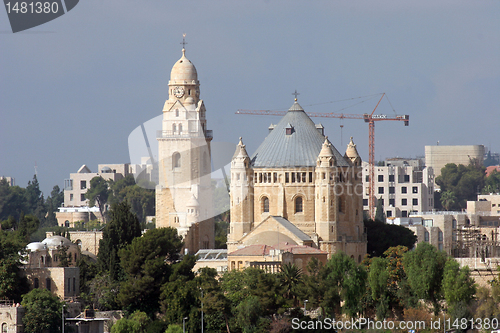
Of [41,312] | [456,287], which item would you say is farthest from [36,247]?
[456,287]

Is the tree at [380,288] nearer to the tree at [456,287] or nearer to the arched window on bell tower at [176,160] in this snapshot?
the tree at [456,287]

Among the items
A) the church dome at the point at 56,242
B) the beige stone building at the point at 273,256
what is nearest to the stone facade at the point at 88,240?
the church dome at the point at 56,242

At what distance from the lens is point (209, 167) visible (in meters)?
118

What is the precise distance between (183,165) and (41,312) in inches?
1313

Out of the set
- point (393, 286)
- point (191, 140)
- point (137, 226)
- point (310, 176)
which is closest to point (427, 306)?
point (393, 286)

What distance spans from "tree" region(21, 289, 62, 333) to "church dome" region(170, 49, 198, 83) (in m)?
35.8

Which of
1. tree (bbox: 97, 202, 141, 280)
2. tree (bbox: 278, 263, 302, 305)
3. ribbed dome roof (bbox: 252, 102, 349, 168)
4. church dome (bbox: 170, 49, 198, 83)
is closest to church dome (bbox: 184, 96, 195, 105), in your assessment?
church dome (bbox: 170, 49, 198, 83)

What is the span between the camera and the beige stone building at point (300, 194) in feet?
334

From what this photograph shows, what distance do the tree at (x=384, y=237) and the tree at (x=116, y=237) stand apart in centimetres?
2313

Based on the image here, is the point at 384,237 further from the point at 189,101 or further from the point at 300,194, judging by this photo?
the point at 189,101

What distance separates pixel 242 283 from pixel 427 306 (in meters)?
13.6

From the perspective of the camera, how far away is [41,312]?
85.7 m

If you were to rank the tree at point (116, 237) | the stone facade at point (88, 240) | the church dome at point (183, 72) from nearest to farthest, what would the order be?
the tree at point (116, 237)
the church dome at point (183, 72)
the stone facade at point (88, 240)

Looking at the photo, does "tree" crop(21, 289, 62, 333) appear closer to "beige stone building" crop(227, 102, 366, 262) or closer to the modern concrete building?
"beige stone building" crop(227, 102, 366, 262)
